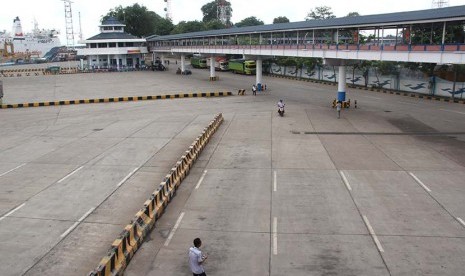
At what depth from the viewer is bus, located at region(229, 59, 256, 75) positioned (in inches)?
3189

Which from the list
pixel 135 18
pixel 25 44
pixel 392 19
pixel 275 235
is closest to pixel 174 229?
pixel 275 235

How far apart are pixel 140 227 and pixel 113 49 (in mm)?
93483

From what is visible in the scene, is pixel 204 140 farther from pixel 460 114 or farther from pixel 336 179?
pixel 460 114

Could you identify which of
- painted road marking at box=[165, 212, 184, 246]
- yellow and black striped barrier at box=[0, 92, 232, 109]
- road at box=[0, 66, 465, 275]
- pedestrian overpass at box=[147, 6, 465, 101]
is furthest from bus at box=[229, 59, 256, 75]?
painted road marking at box=[165, 212, 184, 246]

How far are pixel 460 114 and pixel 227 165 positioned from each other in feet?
82.1

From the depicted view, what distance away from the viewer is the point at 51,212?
16.1 meters

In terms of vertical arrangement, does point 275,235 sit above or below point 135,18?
below

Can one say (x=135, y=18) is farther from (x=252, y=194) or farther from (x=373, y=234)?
(x=373, y=234)

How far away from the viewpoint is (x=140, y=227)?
13617mm

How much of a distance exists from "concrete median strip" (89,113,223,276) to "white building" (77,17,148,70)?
86.3 m

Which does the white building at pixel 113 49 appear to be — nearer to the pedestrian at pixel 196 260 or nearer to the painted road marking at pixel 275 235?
the painted road marking at pixel 275 235

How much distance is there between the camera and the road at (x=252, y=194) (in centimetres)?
1241

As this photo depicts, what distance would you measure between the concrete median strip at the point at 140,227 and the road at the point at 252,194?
355mm

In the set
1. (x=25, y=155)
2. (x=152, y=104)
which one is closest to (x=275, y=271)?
(x=25, y=155)
